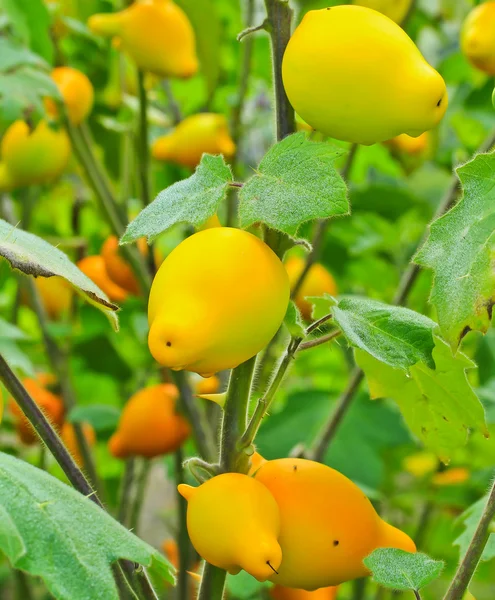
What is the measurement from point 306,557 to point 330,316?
9 cm

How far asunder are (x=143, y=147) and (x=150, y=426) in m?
0.23

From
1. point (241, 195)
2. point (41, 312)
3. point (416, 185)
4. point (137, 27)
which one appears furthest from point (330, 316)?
point (416, 185)

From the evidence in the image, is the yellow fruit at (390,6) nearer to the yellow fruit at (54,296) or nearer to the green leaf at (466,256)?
the green leaf at (466,256)

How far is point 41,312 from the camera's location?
2.68 ft

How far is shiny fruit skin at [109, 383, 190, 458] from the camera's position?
742 millimetres

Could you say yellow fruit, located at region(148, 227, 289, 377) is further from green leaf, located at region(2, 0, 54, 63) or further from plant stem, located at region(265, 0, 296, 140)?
green leaf, located at region(2, 0, 54, 63)

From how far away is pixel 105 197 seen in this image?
0.72m

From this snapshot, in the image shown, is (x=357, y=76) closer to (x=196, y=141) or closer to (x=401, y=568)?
(x=401, y=568)

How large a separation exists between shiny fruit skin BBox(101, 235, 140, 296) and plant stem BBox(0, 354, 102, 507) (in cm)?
42

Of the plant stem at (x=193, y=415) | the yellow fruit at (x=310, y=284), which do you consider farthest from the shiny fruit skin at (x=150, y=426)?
the yellow fruit at (x=310, y=284)

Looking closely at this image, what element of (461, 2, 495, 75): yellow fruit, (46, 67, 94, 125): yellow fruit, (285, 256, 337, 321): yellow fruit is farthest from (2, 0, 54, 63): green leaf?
(461, 2, 495, 75): yellow fruit

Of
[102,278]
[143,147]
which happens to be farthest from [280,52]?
[102,278]

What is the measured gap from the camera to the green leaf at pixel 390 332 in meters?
0.31

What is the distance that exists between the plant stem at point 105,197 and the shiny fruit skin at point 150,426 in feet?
0.32
